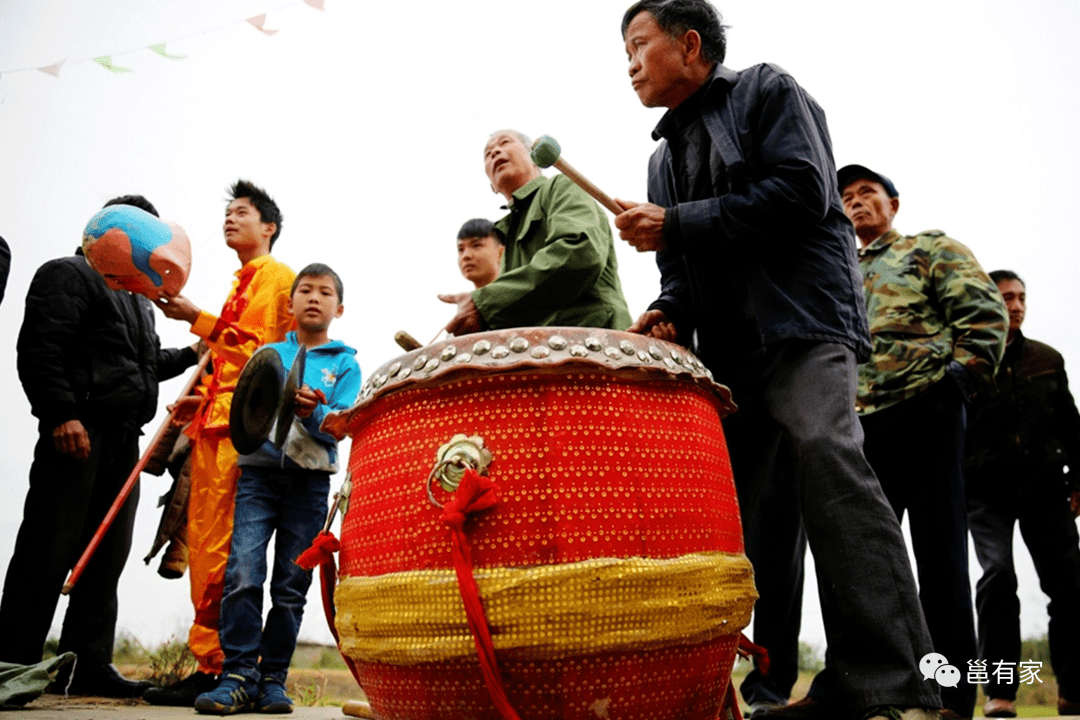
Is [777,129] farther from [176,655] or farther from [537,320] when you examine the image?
[176,655]

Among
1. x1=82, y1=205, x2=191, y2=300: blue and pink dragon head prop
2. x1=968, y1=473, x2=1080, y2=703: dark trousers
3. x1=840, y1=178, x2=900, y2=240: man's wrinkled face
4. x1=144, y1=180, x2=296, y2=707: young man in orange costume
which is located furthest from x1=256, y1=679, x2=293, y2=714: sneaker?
x1=968, y1=473, x2=1080, y2=703: dark trousers

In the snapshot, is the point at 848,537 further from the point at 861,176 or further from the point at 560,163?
the point at 861,176

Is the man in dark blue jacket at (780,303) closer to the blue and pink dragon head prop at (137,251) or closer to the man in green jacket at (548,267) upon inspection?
the man in green jacket at (548,267)

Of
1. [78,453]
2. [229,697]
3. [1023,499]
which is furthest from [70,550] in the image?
[1023,499]

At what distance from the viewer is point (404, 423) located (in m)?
1.39

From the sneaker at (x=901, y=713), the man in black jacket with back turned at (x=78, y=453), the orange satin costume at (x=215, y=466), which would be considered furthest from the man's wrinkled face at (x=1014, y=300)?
the man in black jacket with back turned at (x=78, y=453)

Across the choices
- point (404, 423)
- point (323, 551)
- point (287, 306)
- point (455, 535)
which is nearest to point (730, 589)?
point (455, 535)

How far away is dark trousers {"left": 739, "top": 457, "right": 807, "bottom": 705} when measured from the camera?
234 centimetres

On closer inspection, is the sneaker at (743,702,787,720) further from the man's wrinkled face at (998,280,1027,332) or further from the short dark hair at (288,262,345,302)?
the man's wrinkled face at (998,280,1027,332)

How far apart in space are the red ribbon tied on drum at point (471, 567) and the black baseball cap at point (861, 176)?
239 centimetres

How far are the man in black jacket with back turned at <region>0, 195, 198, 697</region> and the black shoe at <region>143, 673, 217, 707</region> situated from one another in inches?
12.3

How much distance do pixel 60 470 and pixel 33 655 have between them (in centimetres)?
66

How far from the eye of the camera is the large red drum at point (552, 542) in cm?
123

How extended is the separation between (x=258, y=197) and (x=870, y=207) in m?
2.43
